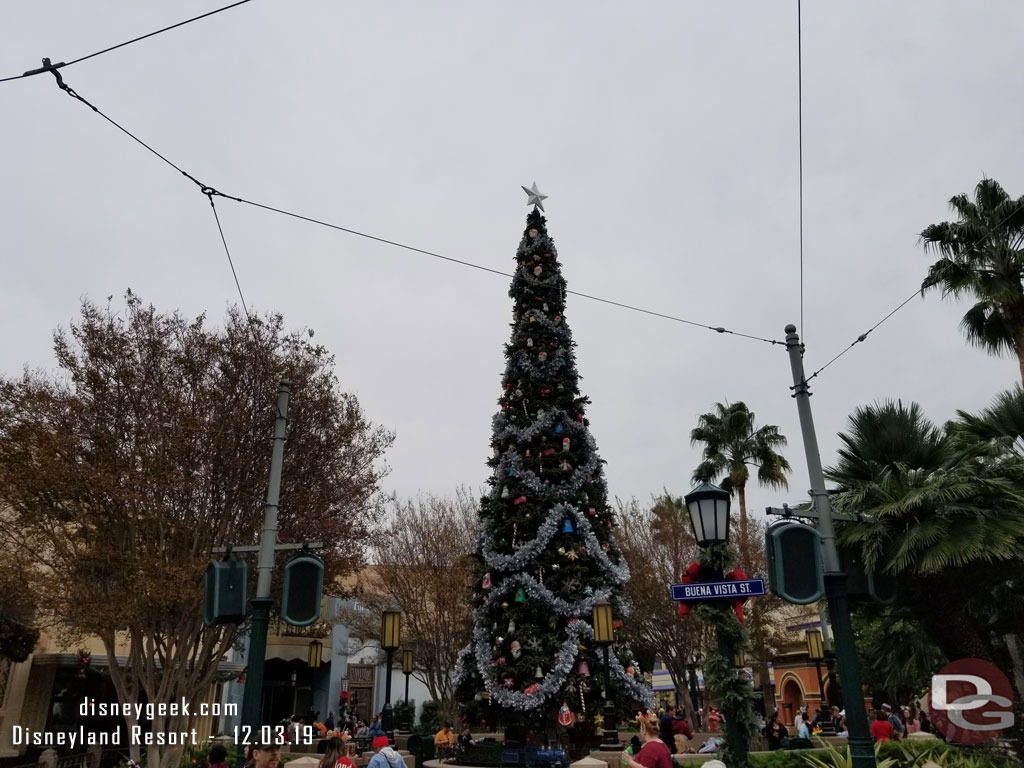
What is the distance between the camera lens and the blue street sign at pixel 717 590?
6824 mm

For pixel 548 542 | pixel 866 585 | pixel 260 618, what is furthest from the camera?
pixel 548 542

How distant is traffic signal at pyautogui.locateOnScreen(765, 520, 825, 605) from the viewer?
6047 millimetres

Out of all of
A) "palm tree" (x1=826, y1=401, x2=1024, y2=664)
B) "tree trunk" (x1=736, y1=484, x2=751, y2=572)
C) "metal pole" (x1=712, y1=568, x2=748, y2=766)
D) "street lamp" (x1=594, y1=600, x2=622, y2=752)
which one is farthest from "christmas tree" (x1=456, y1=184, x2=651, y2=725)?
"tree trunk" (x1=736, y1=484, x2=751, y2=572)

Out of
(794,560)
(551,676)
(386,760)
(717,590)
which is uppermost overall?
(794,560)

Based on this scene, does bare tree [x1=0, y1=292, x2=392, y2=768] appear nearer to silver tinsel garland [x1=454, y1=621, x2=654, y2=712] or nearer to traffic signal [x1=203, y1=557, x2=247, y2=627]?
silver tinsel garland [x1=454, y1=621, x2=654, y2=712]

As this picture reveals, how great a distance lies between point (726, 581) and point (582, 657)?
10.2 meters

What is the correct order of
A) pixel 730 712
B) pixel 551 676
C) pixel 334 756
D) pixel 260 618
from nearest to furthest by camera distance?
pixel 730 712 < pixel 260 618 < pixel 334 756 < pixel 551 676

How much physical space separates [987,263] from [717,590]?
14.2 meters

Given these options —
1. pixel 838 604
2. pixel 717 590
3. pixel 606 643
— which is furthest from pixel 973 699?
pixel 606 643

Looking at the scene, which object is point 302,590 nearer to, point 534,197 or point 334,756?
point 334,756

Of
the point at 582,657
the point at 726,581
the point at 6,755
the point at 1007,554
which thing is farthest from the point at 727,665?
Result: the point at 6,755

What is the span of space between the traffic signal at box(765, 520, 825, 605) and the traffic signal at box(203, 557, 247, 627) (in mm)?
4711

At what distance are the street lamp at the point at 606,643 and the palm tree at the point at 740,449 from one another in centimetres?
1593

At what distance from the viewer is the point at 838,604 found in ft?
22.1
